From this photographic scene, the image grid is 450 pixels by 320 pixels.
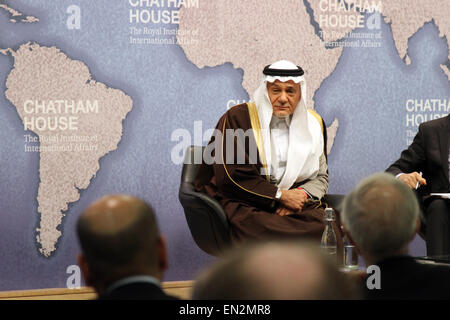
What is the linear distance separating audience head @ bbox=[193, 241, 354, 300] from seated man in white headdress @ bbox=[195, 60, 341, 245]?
271 cm

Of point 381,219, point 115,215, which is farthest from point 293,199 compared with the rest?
point 115,215

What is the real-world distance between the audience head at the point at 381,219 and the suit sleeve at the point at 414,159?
232 centimetres

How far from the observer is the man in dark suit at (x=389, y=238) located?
1566mm

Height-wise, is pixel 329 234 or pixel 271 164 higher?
pixel 271 164

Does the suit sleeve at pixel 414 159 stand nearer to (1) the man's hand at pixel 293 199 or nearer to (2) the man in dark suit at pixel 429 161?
(2) the man in dark suit at pixel 429 161

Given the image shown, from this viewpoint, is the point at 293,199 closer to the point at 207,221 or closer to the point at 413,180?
the point at 207,221

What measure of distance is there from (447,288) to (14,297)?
10.9ft

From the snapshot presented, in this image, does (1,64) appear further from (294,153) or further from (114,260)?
(114,260)

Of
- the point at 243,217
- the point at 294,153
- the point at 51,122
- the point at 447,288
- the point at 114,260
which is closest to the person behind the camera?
the point at 114,260

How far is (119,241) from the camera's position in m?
1.25

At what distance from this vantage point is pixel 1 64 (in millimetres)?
3996

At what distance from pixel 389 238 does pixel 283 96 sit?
223 cm

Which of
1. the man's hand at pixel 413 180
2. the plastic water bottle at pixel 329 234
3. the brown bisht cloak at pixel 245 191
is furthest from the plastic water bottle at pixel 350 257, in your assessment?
the man's hand at pixel 413 180

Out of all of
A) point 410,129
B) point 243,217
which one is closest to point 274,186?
point 243,217
